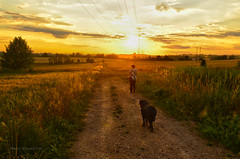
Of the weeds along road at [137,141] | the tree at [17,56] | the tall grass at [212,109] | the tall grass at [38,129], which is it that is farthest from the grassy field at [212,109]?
the tree at [17,56]

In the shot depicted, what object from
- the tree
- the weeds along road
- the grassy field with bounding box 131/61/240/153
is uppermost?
the tree

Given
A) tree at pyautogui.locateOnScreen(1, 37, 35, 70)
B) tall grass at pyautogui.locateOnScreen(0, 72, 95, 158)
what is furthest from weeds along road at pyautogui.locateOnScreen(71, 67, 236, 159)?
tree at pyautogui.locateOnScreen(1, 37, 35, 70)

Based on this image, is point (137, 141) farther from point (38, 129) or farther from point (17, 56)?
point (17, 56)

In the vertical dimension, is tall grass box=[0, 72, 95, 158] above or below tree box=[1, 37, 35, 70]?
below

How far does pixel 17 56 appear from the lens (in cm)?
4706

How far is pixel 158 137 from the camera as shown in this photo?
566cm

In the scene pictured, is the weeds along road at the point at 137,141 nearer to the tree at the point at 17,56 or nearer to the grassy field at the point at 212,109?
the grassy field at the point at 212,109

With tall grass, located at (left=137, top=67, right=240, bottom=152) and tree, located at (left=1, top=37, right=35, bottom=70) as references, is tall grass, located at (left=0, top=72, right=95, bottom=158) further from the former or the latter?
tree, located at (left=1, top=37, right=35, bottom=70)

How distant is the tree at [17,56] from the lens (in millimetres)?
46312

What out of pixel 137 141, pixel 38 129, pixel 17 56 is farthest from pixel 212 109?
pixel 17 56

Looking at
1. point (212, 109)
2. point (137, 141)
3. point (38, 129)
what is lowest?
point (137, 141)

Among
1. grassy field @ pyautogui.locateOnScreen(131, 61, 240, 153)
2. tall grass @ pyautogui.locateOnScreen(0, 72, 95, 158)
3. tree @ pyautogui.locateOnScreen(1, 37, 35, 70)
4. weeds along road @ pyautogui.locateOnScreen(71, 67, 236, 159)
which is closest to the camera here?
tall grass @ pyautogui.locateOnScreen(0, 72, 95, 158)

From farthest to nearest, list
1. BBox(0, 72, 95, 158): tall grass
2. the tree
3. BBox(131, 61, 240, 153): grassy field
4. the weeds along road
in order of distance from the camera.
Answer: the tree
BBox(131, 61, 240, 153): grassy field
the weeds along road
BBox(0, 72, 95, 158): tall grass

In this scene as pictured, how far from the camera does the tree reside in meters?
46.3
